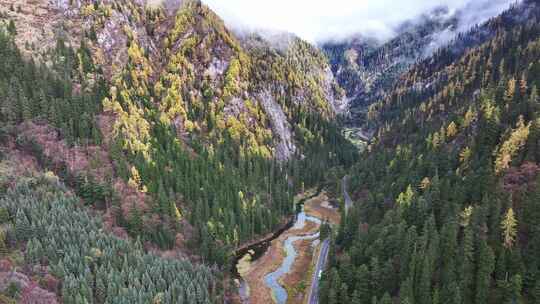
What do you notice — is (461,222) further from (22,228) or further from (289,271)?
(22,228)

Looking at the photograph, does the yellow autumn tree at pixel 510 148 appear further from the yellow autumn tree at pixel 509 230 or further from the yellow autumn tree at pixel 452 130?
the yellow autumn tree at pixel 452 130

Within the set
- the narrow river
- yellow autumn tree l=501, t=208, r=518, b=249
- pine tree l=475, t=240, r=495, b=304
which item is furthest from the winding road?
yellow autumn tree l=501, t=208, r=518, b=249

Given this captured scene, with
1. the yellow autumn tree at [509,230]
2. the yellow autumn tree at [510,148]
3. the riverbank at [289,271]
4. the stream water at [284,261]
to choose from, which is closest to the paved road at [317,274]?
the riverbank at [289,271]

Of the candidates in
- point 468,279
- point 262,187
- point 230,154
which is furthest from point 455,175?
point 230,154

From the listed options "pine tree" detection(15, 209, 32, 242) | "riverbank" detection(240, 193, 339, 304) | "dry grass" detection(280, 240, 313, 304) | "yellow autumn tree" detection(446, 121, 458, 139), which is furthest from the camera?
"yellow autumn tree" detection(446, 121, 458, 139)

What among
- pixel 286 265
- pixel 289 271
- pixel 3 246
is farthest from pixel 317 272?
pixel 3 246

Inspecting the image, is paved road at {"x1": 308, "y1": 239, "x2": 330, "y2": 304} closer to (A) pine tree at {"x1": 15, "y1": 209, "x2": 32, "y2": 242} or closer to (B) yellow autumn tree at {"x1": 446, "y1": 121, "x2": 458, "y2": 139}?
(B) yellow autumn tree at {"x1": 446, "y1": 121, "x2": 458, "y2": 139}

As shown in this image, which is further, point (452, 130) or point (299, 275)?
point (452, 130)
